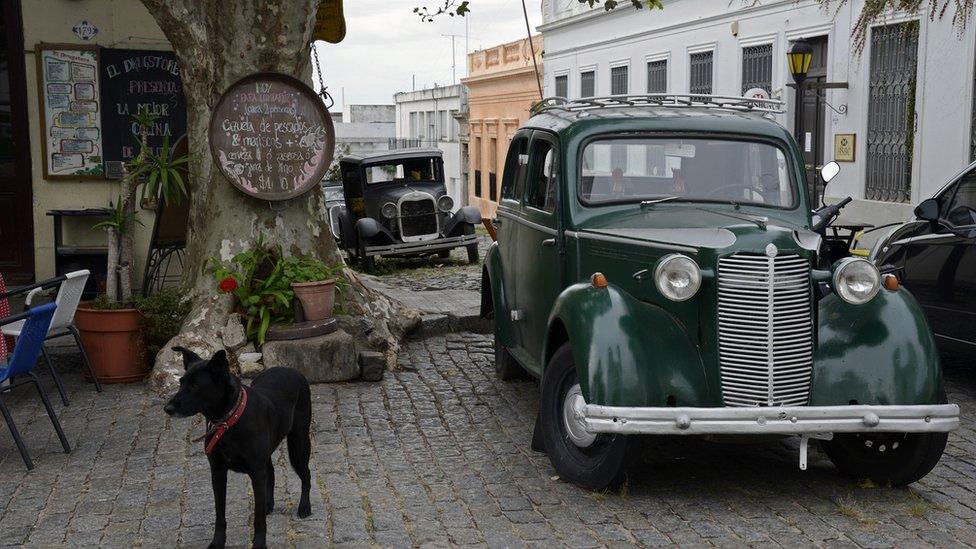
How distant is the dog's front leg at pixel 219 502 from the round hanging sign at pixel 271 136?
13.9ft

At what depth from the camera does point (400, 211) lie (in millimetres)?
18281

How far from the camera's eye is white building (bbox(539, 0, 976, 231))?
52.6ft

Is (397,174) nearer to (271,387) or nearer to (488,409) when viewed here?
(488,409)

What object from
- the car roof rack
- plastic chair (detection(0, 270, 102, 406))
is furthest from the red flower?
the car roof rack

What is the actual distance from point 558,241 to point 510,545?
2162 mm

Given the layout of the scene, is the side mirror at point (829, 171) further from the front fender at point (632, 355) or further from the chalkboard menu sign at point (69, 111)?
the chalkboard menu sign at point (69, 111)

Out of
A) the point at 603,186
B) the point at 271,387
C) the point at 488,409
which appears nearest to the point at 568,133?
the point at 603,186

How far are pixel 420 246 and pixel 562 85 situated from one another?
16.3 metres

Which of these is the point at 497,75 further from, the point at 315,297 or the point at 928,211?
the point at 928,211

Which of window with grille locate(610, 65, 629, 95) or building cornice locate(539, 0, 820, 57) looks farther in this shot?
window with grille locate(610, 65, 629, 95)

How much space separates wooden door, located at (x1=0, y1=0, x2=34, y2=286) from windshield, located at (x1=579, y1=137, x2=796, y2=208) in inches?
260

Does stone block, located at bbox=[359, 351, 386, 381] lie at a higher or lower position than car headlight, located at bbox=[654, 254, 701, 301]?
lower

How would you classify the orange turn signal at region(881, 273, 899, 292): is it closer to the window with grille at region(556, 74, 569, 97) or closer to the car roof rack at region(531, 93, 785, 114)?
the car roof rack at region(531, 93, 785, 114)

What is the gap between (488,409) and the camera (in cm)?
761
